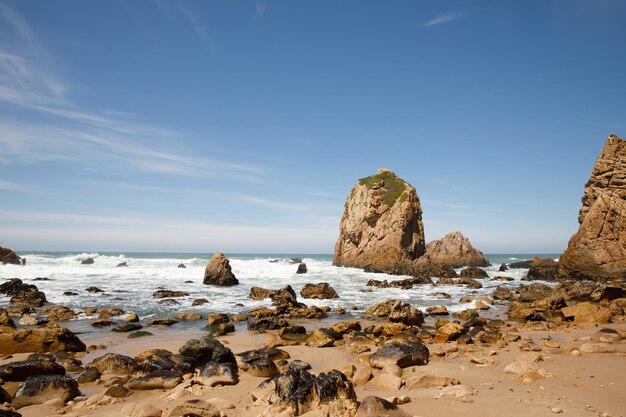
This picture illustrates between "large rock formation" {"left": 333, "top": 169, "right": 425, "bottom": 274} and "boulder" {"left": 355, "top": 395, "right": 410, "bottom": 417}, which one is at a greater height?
"large rock formation" {"left": 333, "top": 169, "right": 425, "bottom": 274}

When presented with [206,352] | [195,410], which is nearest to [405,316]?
[206,352]

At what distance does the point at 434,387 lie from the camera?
6.97 metres

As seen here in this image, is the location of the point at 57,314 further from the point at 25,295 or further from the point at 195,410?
the point at 195,410

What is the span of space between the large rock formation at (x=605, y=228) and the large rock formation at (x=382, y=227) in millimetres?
20335

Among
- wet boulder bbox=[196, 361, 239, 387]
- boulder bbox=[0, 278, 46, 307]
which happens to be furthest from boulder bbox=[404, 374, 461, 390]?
boulder bbox=[0, 278, 46, 307]

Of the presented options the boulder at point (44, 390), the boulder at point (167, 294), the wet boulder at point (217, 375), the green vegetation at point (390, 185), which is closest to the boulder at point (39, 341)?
the boulder at point (44, 390)

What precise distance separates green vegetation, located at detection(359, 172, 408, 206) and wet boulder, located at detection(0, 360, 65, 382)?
55.8 m

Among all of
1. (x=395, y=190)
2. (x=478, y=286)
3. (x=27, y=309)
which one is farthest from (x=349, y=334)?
(x=395, y=190)

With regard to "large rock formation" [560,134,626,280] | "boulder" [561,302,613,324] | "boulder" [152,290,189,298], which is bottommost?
"boulder" [152,290,189,298]

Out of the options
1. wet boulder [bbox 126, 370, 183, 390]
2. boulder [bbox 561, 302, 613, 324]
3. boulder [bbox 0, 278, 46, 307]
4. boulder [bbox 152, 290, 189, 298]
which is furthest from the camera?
boulder [bbox 152, 290, 189, 298]

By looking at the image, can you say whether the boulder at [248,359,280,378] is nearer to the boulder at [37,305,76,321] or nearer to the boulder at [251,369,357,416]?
the boulder at [251,369,357,416]

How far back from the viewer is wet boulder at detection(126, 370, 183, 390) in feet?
25.2

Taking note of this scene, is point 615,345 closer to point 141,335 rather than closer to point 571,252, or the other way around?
point 141,335

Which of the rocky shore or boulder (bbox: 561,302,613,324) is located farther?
boulder (bbox: 561,302,613,324)
